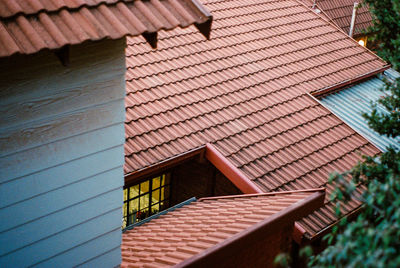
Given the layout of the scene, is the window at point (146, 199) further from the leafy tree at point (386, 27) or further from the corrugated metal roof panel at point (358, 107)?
the leafy tree at point (386, 27)

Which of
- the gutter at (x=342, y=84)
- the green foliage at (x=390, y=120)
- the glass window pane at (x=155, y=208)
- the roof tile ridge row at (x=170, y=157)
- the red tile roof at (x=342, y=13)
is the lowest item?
the glass window pane at (x=155, y=208)

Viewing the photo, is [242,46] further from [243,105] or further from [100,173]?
[100,173]

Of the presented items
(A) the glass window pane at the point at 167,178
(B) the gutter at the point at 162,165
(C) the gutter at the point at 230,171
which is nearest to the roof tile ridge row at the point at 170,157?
(B) the gutter at the point at 162,165

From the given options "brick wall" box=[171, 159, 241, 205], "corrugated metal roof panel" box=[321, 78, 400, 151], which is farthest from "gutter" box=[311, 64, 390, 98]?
"brick wall" box=[171, 159, 241, 205]

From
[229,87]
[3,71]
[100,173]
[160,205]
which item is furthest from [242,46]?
[3,71]

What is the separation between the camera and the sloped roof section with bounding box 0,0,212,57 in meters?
3.53

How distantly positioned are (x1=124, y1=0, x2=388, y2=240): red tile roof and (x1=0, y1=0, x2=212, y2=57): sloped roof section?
318 centimetres

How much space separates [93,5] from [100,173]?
5.46 feet

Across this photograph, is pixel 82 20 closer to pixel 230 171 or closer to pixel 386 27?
pixel 386 27

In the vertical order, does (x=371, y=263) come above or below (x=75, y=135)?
above

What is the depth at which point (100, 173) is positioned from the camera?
479 cm

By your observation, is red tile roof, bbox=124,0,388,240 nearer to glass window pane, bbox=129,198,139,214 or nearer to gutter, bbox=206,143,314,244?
gutter, bbox=206,143,314,244

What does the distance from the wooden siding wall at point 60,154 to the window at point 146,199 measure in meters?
3.77

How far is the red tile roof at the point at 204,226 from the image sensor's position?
541 cm
